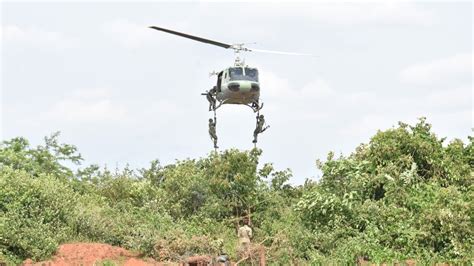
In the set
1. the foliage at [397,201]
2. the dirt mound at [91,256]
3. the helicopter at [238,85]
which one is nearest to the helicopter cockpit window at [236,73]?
the helicopter at [238,85]

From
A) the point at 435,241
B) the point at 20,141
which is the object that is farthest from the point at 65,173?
the point at 435,241

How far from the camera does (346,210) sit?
2148 centimetres

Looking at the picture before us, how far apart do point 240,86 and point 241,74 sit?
0.55 metres

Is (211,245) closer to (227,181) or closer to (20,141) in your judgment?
(227,181)

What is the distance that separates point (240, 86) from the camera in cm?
2841

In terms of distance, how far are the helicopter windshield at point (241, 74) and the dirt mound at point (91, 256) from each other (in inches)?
385

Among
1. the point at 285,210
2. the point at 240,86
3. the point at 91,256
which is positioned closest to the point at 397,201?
the point at 285,210

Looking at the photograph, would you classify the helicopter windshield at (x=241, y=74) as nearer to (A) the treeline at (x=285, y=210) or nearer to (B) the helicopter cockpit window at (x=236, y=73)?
(B) the helicopter cockpit window at (x=236, y=73)

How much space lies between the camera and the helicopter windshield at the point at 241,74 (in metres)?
28.6

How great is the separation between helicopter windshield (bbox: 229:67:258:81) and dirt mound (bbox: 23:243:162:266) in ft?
32.1

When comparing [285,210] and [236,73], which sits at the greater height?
[236,73]

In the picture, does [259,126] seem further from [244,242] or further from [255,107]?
[244,242]

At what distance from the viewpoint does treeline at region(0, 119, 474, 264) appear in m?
19.3

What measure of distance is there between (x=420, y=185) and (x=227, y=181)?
5.93 metres
